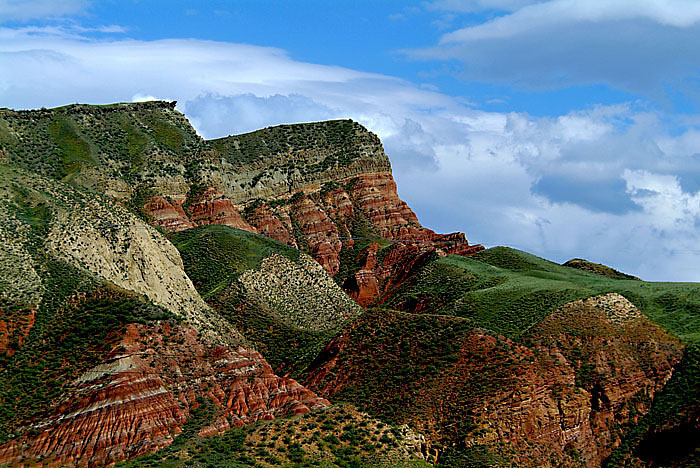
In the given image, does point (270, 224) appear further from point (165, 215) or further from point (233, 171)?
point (165, 215)

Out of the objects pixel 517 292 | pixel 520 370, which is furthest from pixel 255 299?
pixel 520 370

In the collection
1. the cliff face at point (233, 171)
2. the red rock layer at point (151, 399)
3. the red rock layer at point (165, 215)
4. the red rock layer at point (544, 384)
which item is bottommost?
the red rock layer at point (151, 399)

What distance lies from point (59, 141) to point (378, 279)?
50523 mm

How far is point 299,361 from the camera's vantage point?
108 m

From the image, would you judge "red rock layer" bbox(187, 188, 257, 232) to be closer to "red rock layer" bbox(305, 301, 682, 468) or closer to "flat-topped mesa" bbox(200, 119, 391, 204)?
"flat-topped mesa" bbox(200, 119, 391, 204)

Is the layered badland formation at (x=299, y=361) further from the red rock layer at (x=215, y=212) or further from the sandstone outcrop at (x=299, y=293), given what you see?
the red rock layer at (x=215, y=212)

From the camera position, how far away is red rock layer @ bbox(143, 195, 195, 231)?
5945 inches

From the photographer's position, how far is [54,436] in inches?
3004

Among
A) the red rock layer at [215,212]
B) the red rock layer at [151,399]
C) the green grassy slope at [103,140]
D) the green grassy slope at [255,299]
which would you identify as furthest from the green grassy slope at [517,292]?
the green grassy slope at [103,140]

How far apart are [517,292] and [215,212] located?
60.3m

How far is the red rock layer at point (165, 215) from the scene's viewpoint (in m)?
151

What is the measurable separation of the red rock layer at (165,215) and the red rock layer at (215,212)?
2.90m

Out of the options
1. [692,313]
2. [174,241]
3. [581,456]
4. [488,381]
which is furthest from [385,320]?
[174,241]

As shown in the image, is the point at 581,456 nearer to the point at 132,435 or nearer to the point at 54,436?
the point at 132,435
